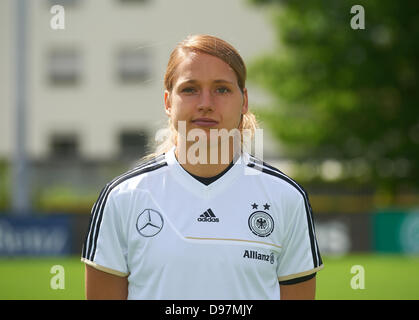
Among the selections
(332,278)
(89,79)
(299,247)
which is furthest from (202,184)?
(89,79)

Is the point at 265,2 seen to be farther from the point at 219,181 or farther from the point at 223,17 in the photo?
the point at 219,181

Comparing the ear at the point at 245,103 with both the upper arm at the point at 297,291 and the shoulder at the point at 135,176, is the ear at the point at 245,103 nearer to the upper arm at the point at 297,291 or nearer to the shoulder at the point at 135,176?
the shoulder at the point at 135,176

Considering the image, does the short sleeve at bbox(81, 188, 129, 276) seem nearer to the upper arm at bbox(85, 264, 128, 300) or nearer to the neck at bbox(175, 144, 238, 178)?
the upper arm at bbox(85, 264, 128, 300)

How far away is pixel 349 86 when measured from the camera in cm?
1836

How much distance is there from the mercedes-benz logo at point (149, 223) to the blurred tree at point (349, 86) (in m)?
16.4

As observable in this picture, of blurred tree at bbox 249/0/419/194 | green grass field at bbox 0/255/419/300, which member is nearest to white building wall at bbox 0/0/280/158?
blurred tree at bbox 249/0/419/194

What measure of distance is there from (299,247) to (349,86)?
16523mm

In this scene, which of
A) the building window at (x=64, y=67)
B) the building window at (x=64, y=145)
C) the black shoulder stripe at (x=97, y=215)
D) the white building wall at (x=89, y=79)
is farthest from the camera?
the building window at (x=64, y=67)

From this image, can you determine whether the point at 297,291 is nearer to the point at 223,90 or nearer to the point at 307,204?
the point at 307,204

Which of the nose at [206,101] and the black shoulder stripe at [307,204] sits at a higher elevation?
the nose at [206,101]

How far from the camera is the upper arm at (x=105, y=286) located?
2.38 metres

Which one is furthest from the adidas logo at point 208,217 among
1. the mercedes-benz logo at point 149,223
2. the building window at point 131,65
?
the building window at point 131,65

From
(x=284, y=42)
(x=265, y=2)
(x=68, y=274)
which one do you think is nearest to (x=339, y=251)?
(x=68, y=274)

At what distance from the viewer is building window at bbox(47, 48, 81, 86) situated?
2653cm
